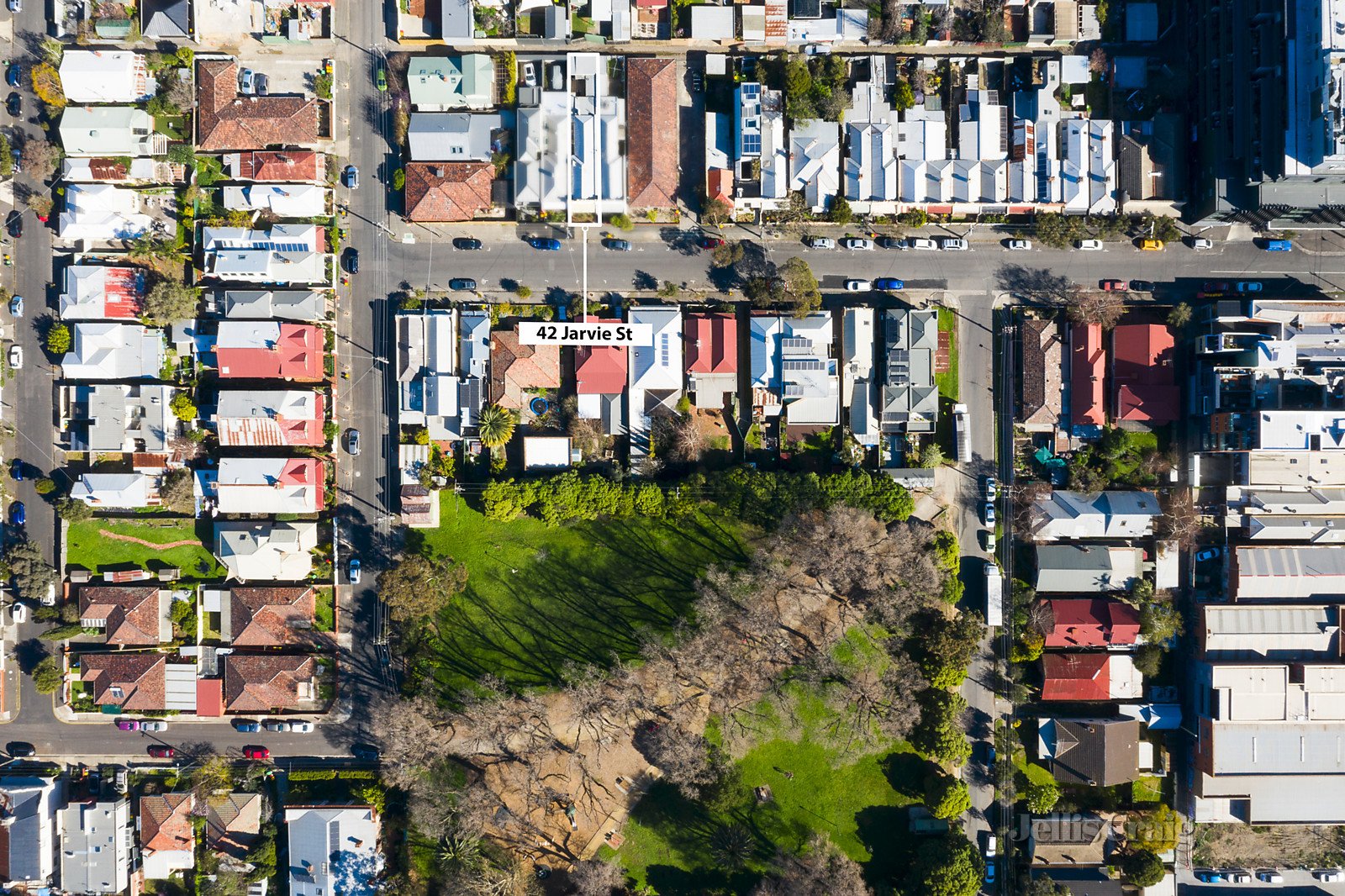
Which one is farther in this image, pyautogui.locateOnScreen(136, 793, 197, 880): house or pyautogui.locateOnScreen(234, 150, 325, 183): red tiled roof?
pyautogui.locateOnScreen(136, 793, 197, 880): house

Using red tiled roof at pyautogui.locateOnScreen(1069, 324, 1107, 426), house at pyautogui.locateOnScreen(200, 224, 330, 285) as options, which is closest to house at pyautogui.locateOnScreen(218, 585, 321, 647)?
house at pyautogui.locateOnScreen(200, 224, 330, 285)

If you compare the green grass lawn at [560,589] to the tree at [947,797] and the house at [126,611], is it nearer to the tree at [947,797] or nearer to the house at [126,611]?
the house at [126,611]

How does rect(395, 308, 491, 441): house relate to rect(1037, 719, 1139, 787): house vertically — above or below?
above

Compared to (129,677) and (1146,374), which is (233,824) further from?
(1146,374)

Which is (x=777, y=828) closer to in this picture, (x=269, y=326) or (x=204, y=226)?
(x=269, y=326)

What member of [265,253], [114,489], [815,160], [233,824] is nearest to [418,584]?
[233,824]

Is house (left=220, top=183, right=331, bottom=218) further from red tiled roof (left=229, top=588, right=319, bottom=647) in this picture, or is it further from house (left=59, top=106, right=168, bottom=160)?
red tiled roof (left=229, top=588, right=319, bottom=647)

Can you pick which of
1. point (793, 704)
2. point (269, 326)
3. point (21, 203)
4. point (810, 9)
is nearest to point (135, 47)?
point (21, 203)
